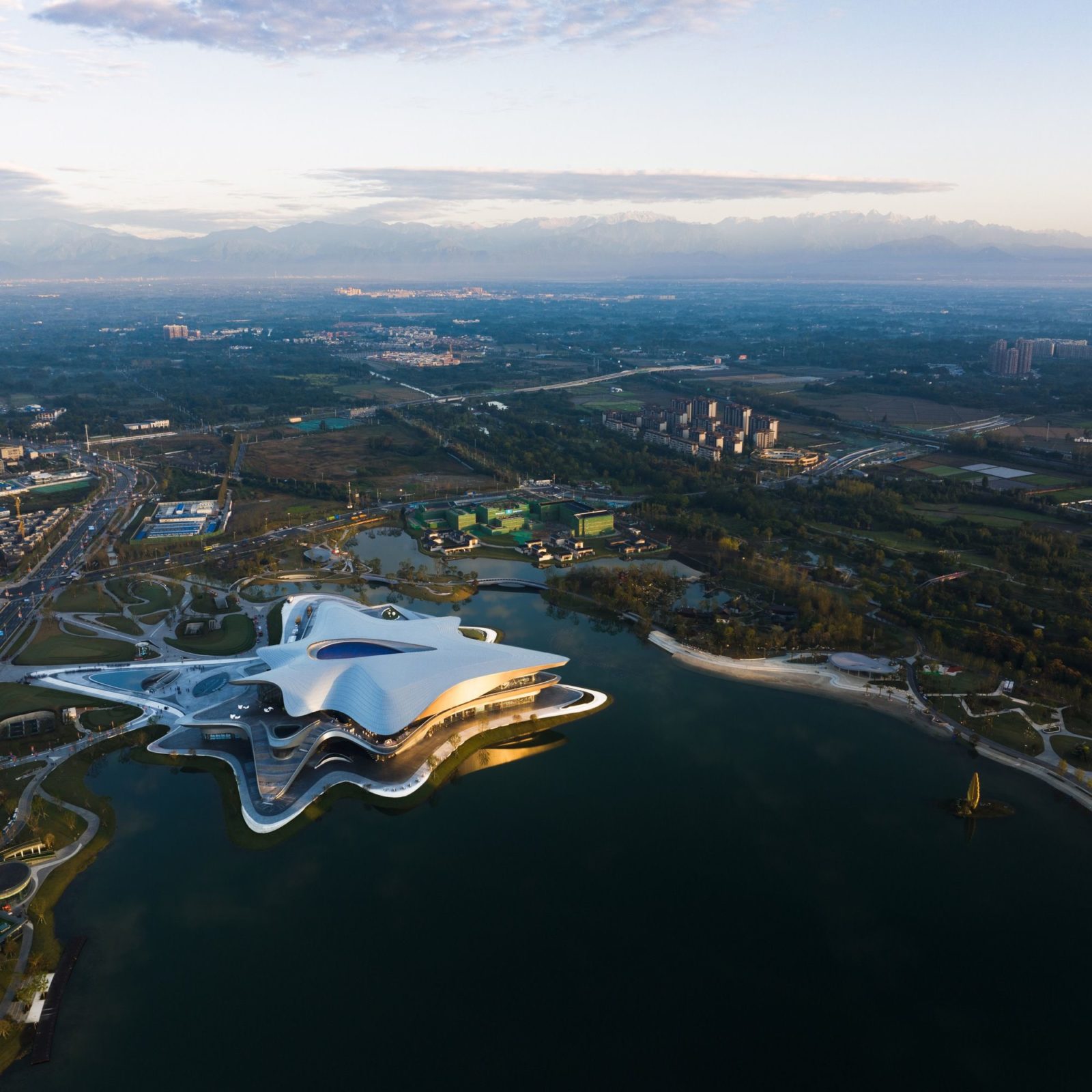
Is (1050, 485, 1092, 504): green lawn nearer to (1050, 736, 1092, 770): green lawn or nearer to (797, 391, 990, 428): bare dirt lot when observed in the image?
(797, 391, 990, 428): bare dirt lot

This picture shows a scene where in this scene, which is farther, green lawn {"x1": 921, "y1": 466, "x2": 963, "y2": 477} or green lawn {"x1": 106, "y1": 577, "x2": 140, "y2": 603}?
green lawn {"x1": 921, "y1": 466, "x2": 963, "y2": 477}

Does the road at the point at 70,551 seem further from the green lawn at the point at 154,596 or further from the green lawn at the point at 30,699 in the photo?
the green lawn at the point at 30,699

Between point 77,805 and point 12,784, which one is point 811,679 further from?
point 12,784

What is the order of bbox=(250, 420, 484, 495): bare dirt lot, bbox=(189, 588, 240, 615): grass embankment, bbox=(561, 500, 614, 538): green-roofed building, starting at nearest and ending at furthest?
bbox=(189, 588, 240, 615): grass embankment
bbox=(561, 500, 614, 538): green-roofed building
bbox=(250, 420, 484, 495): bare dirt lot

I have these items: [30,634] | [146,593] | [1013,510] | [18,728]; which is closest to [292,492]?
[146,593]

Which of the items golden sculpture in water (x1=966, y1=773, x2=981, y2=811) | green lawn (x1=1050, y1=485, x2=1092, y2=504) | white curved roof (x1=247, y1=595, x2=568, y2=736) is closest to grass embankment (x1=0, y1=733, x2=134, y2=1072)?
white curved roof (x1=247, y1=595, x2=568, y2=736)

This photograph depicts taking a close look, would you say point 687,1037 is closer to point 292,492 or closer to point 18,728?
point 18,728

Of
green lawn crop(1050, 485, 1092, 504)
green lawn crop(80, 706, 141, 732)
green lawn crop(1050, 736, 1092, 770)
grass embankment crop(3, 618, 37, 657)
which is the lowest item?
grass embankment crop(3, 618, 37, 657)
